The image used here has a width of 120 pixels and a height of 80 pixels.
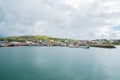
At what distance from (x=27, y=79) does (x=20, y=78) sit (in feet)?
4.33

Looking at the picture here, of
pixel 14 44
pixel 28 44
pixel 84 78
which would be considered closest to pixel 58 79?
pixel 84 78

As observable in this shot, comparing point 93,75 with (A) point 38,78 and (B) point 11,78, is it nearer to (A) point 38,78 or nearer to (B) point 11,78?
(A) point 38,78

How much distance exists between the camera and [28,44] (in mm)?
141625

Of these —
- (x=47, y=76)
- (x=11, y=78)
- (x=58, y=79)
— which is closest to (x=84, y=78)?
(x=58, y=79)

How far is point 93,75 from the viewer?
1121 inches

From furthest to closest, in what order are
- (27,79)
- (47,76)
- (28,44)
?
(28,44) → (47,76) → (27,79)

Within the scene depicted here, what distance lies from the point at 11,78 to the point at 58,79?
23.6 ft

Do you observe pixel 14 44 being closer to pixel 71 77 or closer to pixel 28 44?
pixel 28 44

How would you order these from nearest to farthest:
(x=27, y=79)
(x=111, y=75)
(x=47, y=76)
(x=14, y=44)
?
(x=27, y=79)
(x=47, y=76)
(x=111, y=75)
(x=14, y=44)

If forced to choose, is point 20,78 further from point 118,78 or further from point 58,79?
point 118,78

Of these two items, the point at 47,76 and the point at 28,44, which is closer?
the point at 47,76

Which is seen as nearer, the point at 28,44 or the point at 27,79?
the point at 27,79

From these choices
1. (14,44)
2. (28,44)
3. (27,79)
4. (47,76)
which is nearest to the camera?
(27,79)

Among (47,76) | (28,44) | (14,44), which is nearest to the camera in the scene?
(47,76)
